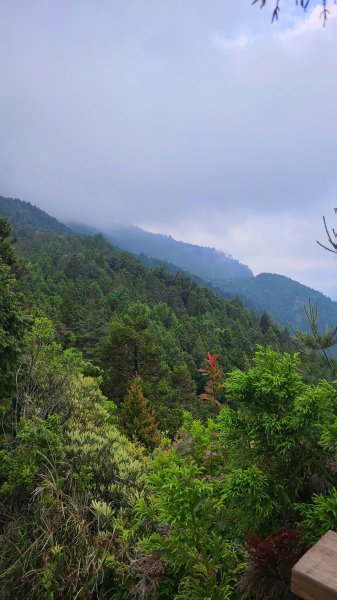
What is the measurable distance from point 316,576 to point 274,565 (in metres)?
1.22

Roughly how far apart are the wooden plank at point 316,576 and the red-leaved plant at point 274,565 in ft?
3.45

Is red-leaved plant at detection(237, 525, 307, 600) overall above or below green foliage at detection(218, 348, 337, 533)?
below

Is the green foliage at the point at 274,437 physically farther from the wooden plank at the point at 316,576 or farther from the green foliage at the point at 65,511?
the green foliage at the point at 65,511

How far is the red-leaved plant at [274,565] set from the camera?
190cm

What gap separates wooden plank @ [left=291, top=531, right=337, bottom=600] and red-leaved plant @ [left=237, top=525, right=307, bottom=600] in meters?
1.05

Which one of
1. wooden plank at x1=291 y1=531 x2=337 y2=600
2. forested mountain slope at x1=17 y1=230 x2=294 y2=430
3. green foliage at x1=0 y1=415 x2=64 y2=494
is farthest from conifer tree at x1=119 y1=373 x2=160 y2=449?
wooden plank at x1=291 y1=531 x2=337 y2=600

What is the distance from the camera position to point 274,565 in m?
1.94

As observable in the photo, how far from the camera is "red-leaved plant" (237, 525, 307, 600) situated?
A: 1902mm

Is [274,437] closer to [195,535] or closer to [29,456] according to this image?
[195,535]

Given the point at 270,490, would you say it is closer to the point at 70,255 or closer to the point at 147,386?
the point at 147,386

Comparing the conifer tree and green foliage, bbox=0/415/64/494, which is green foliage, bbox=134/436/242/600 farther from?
the conifer tree

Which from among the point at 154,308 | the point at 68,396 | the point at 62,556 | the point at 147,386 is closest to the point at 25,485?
the point at 62,556

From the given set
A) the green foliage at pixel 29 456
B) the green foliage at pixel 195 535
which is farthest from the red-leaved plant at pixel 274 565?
the green foliage at pixel 29 456

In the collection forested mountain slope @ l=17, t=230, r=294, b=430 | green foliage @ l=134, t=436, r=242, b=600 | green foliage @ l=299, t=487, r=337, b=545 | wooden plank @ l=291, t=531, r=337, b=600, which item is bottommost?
forested mountain slope @ l=17, t=230, r=294, b=430
